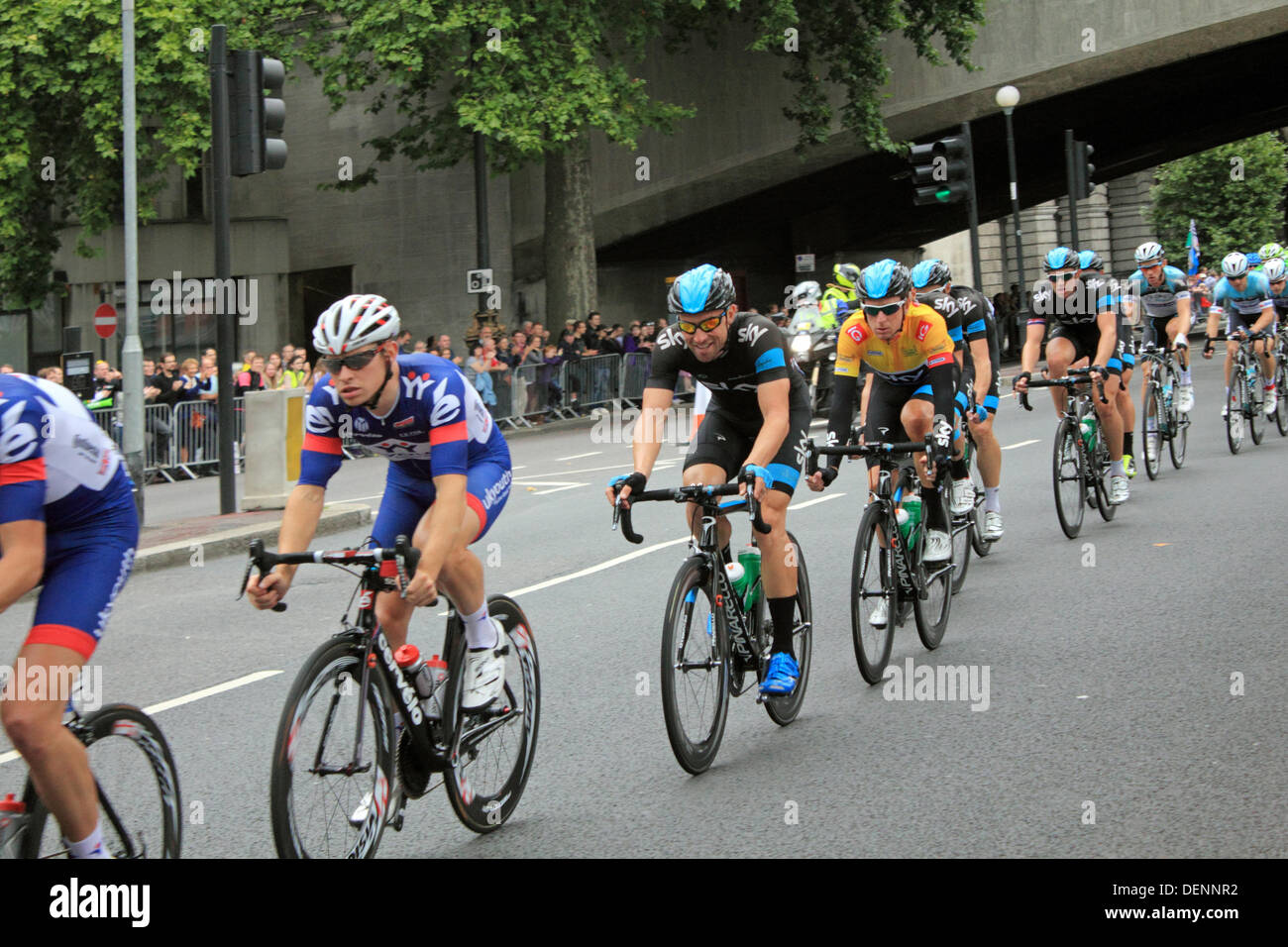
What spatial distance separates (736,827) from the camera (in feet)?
17.6

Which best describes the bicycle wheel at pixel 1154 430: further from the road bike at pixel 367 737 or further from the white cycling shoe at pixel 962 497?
the road bike at pixel 367 737

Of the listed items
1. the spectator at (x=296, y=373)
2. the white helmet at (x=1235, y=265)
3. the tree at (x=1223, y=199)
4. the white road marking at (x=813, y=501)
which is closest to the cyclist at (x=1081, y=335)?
the white road marking at (x=813, y=501)

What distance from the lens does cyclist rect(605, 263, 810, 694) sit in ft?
20.9

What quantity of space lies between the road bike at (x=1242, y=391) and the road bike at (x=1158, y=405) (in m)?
1.15

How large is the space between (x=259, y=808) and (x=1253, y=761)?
3.61 metres

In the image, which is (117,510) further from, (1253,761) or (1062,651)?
(1062,651)

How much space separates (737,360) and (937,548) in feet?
7.29

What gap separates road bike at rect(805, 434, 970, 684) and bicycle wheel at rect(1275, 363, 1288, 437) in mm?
10155

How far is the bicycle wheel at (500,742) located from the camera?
17.4ft

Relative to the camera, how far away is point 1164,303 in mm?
15703

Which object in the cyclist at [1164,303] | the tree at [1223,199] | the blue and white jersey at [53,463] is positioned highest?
the tree at [1223,199]

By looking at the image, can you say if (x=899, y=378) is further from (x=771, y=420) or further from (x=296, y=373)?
(x=296, y=373)

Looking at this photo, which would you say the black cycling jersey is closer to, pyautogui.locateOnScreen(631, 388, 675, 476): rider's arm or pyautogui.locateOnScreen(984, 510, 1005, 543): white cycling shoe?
pyautogui.locateOnScreen(631, 388, 675, 476): rider's arm

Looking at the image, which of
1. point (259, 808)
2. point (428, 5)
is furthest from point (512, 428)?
point (259, 808)
